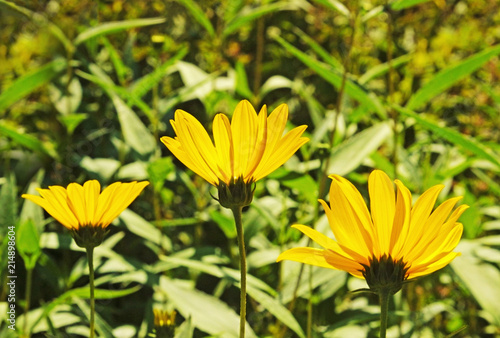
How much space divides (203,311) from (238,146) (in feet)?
0.93

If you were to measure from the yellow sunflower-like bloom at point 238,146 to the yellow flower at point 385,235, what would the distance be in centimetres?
6

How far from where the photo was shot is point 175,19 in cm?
173

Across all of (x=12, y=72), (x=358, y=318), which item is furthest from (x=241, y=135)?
(x=12, y=72)

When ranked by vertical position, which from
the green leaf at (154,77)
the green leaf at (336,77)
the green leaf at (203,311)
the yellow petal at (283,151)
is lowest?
the green leaf at (203,311)

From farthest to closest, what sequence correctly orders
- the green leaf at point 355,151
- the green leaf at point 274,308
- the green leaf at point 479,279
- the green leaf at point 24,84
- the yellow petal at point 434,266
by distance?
1. the green leaf at point 24,84
2. the green leaf at point 355,151
3. the green leaf at point 479,279
4. the green leaf at point 274,308
5. the yellow petal at point 434,266

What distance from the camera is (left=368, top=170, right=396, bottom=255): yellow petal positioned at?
0.42 m

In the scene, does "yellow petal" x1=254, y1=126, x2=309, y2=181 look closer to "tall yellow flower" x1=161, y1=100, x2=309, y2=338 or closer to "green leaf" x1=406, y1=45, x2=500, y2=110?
"tall yellow flower" x1=161, y1=100, x2=309, y2=338

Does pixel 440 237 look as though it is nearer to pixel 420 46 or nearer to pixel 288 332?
pixel 288 332

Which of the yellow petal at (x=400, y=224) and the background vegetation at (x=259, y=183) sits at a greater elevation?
the background vegetation at (x=259, y=183)

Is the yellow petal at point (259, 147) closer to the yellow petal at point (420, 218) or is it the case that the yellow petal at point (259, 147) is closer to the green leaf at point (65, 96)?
the yellow petal at point (420, 218)

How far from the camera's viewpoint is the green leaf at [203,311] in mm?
658

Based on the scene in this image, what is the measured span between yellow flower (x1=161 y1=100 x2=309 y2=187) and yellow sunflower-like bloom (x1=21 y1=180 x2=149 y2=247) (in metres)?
0.06

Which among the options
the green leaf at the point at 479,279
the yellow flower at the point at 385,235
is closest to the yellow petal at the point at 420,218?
the yellow flower at the point at 385,235

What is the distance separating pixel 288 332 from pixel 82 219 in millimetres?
506
